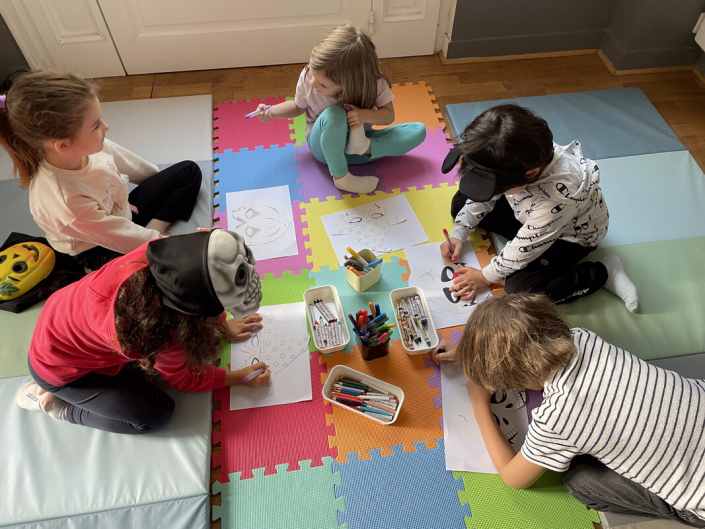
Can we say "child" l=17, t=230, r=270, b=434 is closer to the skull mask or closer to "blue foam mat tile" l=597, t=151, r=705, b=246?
the skull mask

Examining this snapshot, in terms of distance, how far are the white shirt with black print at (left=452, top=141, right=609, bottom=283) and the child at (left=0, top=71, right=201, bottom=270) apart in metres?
1.19

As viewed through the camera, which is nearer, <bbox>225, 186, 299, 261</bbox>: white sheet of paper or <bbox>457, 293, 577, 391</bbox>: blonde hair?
<bbox>457, 293, 577, 391</bbox>: blonde hair

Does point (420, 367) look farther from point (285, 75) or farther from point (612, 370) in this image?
point (285, 75)

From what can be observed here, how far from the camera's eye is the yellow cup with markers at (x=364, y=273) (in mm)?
1551

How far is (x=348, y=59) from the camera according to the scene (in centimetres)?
155

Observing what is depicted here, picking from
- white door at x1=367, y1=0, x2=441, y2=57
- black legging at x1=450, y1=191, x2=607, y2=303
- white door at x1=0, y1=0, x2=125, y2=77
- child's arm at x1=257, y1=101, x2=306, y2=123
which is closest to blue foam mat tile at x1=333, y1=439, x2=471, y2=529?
black legging at x1=450, y1=191, x2=607, y2=303

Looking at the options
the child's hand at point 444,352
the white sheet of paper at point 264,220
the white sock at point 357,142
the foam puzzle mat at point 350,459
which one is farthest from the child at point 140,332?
the white sock at point 357,142

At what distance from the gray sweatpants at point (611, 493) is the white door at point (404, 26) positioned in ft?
6.89

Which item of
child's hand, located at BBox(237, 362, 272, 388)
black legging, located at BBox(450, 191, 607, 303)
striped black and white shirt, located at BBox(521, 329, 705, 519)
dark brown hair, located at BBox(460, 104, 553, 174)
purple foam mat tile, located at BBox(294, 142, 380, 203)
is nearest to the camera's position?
striped black and white shirt, located at BBox(521, 329, 705, 519)

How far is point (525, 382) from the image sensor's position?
42.9 inches

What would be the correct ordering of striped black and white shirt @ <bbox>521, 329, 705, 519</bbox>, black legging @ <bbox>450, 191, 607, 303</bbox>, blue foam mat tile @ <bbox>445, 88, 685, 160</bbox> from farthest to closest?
blue foam mat tile @ <bbox>445, 88, 685, 160</bbox> < black legging @ <bbox>450, 191, 607, 303</bbox> < striped black and white shirt @ <bbox>521, 329, 705, 519</bbox>

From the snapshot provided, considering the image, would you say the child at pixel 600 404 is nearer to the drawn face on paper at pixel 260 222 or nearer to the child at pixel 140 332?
the child at pixel 140 332

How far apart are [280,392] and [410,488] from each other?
47 cm

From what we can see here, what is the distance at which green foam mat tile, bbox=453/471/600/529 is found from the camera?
1.24 meters
